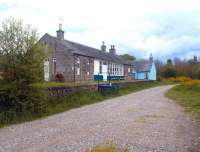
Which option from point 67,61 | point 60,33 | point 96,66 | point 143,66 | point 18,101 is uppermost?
point 60,33

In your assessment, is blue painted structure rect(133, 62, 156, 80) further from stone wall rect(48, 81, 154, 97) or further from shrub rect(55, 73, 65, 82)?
stone wall rect(48, 81, 154, 97)

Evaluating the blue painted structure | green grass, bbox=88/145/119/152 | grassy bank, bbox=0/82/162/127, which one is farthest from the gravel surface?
the blue painted structure

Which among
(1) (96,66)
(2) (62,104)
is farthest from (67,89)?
(1) (96,66)

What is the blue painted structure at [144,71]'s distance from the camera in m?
66.1

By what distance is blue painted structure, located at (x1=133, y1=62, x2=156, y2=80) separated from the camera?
6607 cm

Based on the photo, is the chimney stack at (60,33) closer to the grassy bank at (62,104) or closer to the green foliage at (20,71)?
the grassy bank at (62,104)

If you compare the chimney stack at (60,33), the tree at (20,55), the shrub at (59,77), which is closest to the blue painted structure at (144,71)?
the chimney stack at (60,33)

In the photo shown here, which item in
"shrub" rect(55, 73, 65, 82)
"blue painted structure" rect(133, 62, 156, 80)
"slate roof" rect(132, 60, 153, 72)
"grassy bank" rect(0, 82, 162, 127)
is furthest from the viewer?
"slate roof" rect(132, 60, 153, 72)

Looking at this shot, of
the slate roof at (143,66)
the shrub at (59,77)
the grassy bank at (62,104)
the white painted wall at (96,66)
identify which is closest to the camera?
the grassy bank at (62,104)

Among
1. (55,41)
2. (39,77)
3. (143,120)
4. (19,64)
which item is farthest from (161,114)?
(55,41)

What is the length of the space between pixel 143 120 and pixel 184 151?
16.7ft

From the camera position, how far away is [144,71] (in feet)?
218

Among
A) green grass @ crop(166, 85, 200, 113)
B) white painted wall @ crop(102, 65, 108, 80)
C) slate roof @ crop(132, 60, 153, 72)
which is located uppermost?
slate roof @ crop(132, 60, 153, 72)

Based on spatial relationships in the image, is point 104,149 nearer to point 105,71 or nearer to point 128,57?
point 105,71
